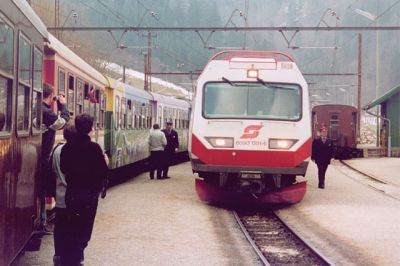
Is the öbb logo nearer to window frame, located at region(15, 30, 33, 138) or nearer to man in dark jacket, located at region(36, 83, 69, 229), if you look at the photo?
man in dark jacket, located at region(36, 83, 69, 229)

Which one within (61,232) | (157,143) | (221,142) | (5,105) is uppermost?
→ (5,105)

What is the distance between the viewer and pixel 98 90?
15.6 metres

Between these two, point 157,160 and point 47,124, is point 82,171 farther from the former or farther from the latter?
point 157,160

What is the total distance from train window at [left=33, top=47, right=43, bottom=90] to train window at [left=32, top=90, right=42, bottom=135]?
3.3 inches

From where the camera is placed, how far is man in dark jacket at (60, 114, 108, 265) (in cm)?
652

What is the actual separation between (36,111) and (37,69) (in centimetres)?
44

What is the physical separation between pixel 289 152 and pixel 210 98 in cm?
192

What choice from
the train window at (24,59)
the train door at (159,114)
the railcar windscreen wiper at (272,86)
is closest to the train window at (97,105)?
the railcar windscreen wiper at (272,86)

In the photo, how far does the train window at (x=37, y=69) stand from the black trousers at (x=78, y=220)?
1.40m

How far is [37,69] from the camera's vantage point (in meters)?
7.52

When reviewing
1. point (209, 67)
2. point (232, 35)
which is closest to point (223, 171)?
point (209, 67)

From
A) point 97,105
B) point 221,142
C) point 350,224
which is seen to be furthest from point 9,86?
point 97,105

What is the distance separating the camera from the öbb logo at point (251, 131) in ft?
44.8

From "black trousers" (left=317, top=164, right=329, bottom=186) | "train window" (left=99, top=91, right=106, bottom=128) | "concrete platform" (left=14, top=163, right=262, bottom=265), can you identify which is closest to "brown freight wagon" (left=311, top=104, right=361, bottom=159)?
"black trousers" (left=317, top=164, right=329, bottom=186)
